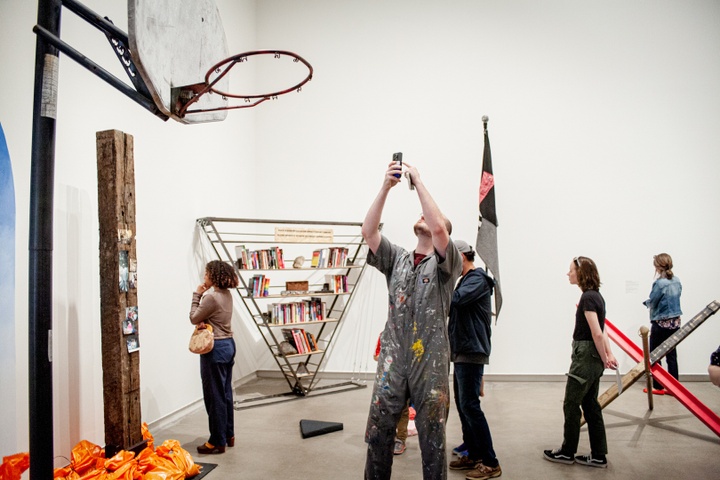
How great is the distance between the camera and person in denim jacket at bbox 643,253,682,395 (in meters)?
4.95

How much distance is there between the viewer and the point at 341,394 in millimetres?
5242

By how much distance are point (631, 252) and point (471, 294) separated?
373 cm

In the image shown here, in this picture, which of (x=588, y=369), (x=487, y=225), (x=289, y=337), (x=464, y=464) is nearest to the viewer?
(x=588, y=369)

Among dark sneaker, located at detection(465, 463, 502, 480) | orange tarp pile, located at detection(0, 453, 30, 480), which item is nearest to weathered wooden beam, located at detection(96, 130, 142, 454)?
orange tarp pile, located at detection(0, 453, 30, 480)

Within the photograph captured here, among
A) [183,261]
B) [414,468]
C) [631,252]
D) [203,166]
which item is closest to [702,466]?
[414,468]

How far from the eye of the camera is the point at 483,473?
119 inches

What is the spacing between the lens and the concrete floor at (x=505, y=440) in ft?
10.4

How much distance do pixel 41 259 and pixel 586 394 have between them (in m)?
3.24

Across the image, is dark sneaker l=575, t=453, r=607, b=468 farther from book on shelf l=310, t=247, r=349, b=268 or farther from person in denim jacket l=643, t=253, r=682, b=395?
book on shelf l=310, t=247, r=349, b=268

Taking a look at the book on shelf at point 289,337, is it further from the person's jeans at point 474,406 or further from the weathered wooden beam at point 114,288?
the person's jeans at point 474,406

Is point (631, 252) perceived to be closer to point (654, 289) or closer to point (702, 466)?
point (654, 289)

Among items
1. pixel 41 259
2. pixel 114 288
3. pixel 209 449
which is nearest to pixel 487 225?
pixel 209 449

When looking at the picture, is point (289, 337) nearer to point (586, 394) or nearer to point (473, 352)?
point (473, 352)

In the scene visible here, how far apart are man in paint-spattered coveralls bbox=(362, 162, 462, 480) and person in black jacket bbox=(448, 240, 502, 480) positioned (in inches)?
28.6
